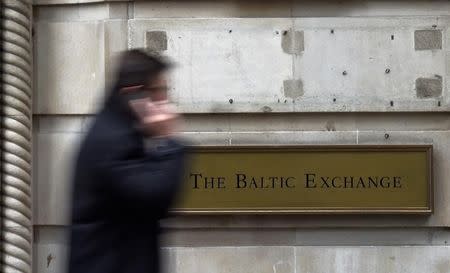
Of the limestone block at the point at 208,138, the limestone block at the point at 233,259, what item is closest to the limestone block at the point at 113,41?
the limestone block at the point at 208,138

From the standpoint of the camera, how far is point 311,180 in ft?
31.4

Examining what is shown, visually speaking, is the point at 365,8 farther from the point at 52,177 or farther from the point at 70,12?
the point at 52,177

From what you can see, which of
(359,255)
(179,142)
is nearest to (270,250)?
(359,255)

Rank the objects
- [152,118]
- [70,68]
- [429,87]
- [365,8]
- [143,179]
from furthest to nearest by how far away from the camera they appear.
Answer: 1. [70,68]
2. [365,8]
3. [429,87]
4. [152,118]
5. [143,179]

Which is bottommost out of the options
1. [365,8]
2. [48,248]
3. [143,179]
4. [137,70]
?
[48,248]

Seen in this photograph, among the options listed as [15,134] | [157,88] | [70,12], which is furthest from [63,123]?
[157,88]

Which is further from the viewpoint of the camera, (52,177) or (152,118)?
(52,177)

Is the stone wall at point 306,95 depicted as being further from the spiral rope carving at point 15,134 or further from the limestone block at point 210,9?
the spiral rope carving at point 15,134

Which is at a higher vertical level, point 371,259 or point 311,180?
point 311,180

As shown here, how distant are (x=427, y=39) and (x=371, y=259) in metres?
1.73

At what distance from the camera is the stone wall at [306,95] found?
31.4 feet

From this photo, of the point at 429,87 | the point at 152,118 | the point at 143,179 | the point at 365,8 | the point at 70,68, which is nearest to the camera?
the point at 143,179

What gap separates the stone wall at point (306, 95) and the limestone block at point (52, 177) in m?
0.20

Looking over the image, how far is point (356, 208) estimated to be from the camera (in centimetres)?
961
